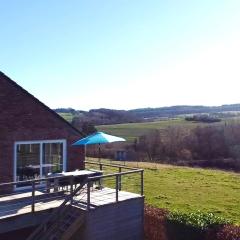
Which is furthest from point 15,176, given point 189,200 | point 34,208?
point 189,200

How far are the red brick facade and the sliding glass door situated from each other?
23 cm

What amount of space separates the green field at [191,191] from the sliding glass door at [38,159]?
12.3 ft

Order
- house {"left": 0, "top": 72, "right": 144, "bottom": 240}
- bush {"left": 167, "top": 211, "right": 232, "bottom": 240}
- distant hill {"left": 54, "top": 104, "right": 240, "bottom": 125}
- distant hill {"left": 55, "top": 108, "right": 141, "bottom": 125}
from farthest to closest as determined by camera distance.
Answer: distant hill {"left": 54, "top": 104, "right": 240, "bottom": 125} → distant hill {"left": 55, "top": 108, "right": 141, "bottom": 125} → bush {"left": 167, "top": 211, "right": 232, "bottom": 240} → house {"left": 0, "top": 72, "right": 144, "bottom": 240}

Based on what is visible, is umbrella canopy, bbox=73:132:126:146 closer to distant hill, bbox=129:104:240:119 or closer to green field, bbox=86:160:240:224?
green field, bbox=86:160:240:224

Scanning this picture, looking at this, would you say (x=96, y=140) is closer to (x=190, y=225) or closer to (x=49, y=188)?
(x=49, y=188)

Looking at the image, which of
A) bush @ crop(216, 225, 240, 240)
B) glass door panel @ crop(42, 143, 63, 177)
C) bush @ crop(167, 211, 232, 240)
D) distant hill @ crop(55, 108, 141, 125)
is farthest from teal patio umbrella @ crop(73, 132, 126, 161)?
distant hill @ crop(55, 108, 141, 125)

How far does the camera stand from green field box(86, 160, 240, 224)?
21562mm

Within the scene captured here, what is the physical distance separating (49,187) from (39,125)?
125 inches

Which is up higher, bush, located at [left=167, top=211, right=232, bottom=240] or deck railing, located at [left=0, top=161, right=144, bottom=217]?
deck railing, located at [left=0, top=161, right=144, bottom=217]

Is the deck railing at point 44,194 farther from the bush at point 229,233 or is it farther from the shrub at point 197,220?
the bush at point 229,233

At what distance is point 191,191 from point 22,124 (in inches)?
484

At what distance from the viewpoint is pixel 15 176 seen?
1798cm

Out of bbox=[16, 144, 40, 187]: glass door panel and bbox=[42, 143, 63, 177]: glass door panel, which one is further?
bbox=[42, 143, 63, 177]: glass door panel

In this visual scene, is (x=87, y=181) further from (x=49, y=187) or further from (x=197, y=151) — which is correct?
(x=197, y=151)
